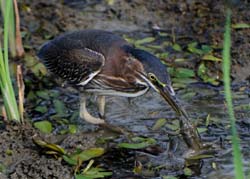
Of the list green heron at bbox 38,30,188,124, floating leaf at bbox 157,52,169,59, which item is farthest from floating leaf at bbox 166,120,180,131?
floating leaf at bbox 157,52,169,59

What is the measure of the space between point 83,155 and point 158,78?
0.89 m

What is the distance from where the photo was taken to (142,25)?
367 inches

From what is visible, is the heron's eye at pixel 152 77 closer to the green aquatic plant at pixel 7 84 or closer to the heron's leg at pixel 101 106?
the heron's leg at pixel 101 106

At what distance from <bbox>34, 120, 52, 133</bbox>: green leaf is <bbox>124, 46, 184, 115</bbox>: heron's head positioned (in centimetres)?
96

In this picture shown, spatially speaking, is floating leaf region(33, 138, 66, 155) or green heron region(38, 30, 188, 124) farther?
green heron region(38, 30, 188, 124)

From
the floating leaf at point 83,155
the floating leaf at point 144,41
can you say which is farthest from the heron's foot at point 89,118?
the floating leaf at point 144,41

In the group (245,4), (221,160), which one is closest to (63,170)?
(221,160)

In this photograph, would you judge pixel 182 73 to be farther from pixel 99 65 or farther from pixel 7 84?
pixel 7 84

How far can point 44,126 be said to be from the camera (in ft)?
23.3

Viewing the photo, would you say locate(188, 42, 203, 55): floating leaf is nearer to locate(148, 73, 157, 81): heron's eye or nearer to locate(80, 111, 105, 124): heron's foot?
locate(80, 111, 105, 124): heron's foot

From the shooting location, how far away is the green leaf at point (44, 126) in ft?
23.0

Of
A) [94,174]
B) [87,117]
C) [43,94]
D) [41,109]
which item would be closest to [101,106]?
[87,117]

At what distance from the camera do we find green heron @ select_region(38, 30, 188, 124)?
7.06m

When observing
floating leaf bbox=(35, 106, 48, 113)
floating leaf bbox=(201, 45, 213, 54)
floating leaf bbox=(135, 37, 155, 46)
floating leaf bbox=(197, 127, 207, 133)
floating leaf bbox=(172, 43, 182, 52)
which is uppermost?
floating leaf bbox=(201, 45, 213, 54)
